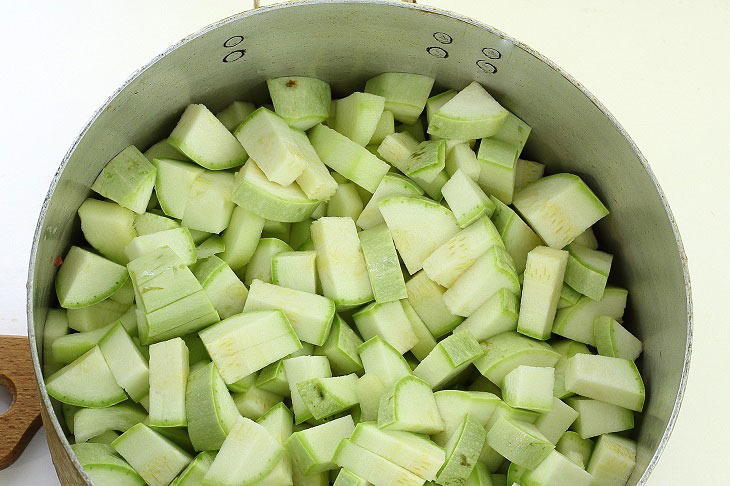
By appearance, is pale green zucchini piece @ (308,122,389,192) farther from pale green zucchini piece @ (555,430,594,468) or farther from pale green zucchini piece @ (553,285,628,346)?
pale green zucchini piece @ (555,430,594,468)

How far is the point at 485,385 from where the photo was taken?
3.94 feet

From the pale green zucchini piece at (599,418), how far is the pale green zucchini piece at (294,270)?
0.44 m

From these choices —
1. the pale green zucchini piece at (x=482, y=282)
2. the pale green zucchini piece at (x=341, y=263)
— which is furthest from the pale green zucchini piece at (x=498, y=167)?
the pale green zucchini piece at (x=341, y=263)

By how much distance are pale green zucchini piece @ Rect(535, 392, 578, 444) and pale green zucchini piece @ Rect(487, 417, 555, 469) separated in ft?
0.14

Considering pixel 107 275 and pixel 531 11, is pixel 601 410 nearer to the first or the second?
pixel 107 275

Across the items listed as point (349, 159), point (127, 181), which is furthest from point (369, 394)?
point (127, 181)

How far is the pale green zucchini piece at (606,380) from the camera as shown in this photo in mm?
1124

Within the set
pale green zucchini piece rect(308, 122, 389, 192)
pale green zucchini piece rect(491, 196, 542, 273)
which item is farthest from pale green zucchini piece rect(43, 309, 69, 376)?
pale green zucchini piece rect(491, 196, 542, 273)

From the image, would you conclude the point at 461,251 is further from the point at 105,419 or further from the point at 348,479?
the point at 105,419

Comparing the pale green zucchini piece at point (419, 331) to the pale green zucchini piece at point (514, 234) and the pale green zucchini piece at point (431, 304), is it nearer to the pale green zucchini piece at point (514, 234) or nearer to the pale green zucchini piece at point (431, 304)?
the pale green zucchini piece at point (431, 304)

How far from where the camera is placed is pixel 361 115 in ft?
3.98

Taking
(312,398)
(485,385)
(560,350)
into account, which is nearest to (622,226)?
(560,350)

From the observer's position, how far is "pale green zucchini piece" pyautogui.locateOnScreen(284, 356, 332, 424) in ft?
→ 3.64

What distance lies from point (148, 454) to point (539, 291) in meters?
0.60
